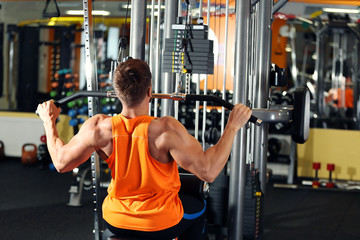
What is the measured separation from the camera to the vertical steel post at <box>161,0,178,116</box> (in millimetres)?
3109

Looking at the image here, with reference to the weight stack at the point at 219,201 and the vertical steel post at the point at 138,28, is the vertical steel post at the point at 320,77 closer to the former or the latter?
the weight stack at the point at 219,201

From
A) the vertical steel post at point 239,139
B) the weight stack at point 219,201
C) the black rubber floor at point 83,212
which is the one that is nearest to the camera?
the vertical steel post at point 239,139

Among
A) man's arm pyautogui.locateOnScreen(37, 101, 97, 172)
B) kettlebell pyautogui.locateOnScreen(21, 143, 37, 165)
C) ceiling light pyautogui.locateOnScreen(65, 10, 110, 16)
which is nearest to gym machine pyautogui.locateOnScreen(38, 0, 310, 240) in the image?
man's arm pyautogui.locateOnScreen(37, 101, 97, 172)

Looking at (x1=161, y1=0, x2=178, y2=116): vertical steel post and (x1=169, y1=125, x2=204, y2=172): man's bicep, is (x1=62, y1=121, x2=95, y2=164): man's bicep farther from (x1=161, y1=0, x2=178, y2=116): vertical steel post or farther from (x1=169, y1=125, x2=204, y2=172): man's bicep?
(x1=161, y1=0, x2=178, y2=116): vertical steel post

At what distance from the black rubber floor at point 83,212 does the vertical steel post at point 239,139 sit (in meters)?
0.99

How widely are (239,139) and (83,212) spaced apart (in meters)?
2.32

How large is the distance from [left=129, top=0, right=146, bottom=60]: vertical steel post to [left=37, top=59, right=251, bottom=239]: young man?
0.94 meters

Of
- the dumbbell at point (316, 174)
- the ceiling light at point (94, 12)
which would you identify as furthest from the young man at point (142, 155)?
the ceiling light at point (94, 12)

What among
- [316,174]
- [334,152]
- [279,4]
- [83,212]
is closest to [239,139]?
[279,4]

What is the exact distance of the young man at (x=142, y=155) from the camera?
1912 millimetres

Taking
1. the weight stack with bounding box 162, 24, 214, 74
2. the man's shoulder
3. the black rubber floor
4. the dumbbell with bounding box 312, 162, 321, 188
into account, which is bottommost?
the black rubber floor

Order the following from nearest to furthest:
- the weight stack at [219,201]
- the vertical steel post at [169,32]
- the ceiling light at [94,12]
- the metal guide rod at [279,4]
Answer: the vertical steel post at [169,32] < the weight stack at [219,201] < the metal guide rod at [279,4] < the ceiling light at [94,12]

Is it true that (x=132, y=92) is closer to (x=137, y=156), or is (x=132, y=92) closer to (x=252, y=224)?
(x=137, y=156)

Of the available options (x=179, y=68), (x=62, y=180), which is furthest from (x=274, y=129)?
(x=179, y=68)
